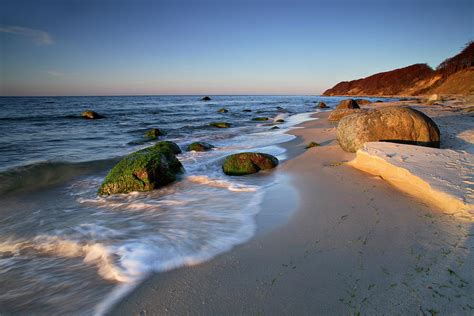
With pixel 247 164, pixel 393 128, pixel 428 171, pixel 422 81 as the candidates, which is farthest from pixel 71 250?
pixel 422 81

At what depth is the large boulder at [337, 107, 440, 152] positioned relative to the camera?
5.14m

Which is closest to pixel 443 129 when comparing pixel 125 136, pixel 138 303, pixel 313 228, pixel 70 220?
pixel 313 228

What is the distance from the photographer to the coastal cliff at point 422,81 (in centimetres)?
3120

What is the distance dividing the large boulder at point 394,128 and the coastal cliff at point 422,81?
94.2ft

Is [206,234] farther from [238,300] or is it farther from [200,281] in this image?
[238,300]

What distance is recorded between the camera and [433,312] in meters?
1.52

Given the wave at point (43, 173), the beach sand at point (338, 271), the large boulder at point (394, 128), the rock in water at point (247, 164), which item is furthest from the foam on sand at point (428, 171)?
the wave at point (43, 173)

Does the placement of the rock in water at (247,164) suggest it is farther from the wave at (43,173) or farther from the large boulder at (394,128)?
the wave at (43,173)

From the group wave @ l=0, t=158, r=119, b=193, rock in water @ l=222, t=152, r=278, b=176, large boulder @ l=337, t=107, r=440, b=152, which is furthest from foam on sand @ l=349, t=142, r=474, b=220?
wave @ l=0, t=158, r=119, b=193

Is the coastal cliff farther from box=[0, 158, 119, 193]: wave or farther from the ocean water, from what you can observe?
box=[0, 158, 119, 193]: wave

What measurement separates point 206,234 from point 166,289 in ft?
3.15

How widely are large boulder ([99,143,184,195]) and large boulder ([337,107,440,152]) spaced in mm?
4409

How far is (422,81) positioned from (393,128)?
6173 centimetres

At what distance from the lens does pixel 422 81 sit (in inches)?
2045
